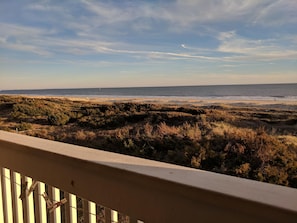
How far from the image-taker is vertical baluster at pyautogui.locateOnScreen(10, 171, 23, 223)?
37.0 inches

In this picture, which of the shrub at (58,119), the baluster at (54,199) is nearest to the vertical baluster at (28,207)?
the baluster at (54,199)

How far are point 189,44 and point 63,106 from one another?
2.26 metres

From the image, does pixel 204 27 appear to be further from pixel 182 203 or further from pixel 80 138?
pixel 182 203

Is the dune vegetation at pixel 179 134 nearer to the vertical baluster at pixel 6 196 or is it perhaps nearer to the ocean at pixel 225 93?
the vertical baluster at pixel 6 196

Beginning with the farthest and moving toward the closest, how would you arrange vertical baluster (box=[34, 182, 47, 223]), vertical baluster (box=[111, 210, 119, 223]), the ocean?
1. the ocean
2. vertical baluster (box=[34, 182, 47, 223])
3. vertical baluster (box=[111, 210, 119, 223])

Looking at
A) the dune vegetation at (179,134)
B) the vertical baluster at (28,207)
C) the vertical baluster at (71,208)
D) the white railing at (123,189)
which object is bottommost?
the dune vegetation at (179,134)

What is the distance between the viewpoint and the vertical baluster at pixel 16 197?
0.94m

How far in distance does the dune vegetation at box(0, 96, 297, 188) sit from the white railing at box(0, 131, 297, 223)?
1552 millimetres

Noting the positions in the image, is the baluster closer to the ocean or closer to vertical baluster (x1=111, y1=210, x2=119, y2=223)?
vertical baluster (x1=111, y1=210, x2=119, y2=223)

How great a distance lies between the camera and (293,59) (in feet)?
11.3

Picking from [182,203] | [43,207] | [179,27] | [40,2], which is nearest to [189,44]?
[179,27]

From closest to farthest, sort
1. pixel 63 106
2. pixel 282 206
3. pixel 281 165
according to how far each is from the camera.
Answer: pixel 282 206, pixel 281 165, pixel 63 106

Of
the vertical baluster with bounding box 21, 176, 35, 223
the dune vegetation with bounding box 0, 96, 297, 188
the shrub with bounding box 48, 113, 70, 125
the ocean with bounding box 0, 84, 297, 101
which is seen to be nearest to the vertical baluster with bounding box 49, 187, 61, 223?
the vertical baluster with bounding box 21, 176, 35, 223

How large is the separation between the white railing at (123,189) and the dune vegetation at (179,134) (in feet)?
5.09
